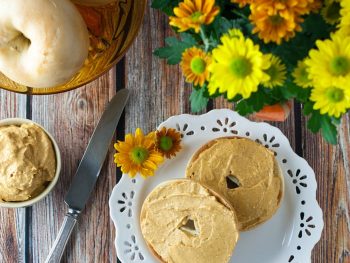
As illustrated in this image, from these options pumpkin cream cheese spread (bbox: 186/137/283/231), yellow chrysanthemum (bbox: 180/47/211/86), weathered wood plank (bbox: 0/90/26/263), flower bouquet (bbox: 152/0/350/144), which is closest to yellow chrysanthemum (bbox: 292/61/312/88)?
flower bouquet (bbox: 152/0/350/144)

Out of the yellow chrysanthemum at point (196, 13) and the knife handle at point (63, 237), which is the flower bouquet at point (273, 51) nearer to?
the yellow chrysanthemum at point (196, 13)

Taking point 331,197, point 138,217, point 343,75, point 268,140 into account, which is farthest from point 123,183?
point 343,75

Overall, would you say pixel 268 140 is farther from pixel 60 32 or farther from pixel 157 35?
pixel 60 32

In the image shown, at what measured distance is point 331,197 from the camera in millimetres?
1060

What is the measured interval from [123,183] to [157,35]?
28 centimetres

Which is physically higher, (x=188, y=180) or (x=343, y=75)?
(x=343, y=75)

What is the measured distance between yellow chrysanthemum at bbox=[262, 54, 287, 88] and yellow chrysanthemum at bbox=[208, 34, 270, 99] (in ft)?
0.08

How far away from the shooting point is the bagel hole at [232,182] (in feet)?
3.32

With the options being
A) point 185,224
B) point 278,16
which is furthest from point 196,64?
point 185,224

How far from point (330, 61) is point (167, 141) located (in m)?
0.42

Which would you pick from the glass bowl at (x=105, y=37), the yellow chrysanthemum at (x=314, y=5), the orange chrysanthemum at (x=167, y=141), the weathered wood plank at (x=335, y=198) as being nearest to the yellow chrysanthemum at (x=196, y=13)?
the yellow chrysanthemum at (x=314, y=5)

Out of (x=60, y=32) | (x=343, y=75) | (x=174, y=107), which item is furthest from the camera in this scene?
(x=174, y=107)

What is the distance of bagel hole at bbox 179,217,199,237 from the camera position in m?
0.99

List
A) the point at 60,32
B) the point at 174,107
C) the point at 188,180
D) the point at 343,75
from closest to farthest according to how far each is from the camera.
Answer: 1. the point at 343,75
2. the point at 60,32
3. the point at 188,180
4. the point at 174,107
